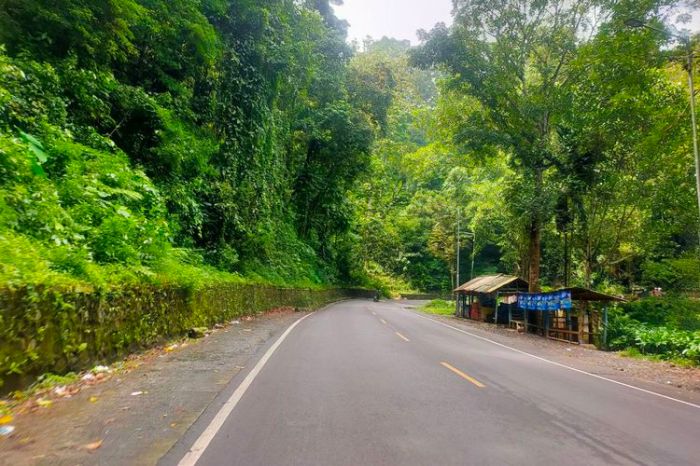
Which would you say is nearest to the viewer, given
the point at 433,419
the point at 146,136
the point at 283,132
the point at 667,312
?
the point at 433,419

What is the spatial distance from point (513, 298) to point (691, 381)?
629 inches

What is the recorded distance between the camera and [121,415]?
17.9 feet

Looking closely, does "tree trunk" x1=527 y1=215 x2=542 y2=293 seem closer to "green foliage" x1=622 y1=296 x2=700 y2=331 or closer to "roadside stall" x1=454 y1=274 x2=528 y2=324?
"roadside stall" x1=454 y1=274 x2=528 y2=324

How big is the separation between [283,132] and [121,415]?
86.8ft

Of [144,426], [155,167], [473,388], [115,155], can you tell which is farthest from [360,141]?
[144,426]

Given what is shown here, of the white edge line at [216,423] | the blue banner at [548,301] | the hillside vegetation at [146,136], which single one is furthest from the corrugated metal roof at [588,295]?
the white edge line at [216,423]

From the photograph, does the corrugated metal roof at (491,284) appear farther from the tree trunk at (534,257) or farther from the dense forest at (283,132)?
Result: the tree trunk at (534,257)

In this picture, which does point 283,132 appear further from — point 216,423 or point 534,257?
point 216,423

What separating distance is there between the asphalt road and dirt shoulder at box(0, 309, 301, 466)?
298mm

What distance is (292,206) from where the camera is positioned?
37.0 m

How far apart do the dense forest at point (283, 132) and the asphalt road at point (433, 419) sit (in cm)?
326

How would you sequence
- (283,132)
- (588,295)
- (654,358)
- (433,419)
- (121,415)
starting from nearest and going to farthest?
(121,415)
(433,419)
(654,358)
(588,295)
(283,132)

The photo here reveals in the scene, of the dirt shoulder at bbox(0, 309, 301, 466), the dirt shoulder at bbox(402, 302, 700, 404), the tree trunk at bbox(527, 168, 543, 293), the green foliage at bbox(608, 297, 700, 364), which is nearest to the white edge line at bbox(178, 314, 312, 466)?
the dirt shoulder at bbox(0, 309, 301, 466)

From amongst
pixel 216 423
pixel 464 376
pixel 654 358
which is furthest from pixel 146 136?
pixel 654 358
